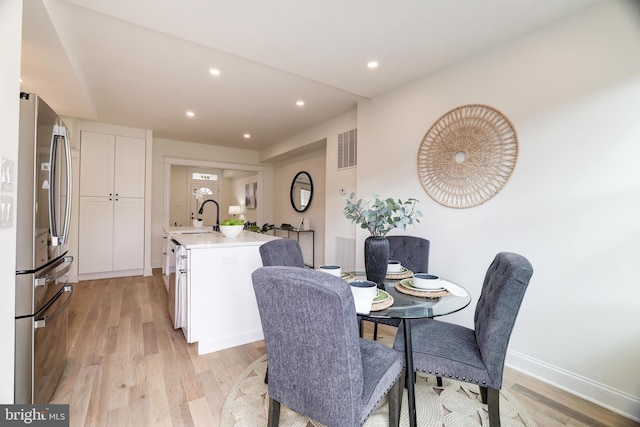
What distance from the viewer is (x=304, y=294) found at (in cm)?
100

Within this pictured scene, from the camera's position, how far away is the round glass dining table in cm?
131

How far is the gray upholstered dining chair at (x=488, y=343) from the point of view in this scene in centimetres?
128

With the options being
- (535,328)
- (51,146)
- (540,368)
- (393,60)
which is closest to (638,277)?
(535,328)

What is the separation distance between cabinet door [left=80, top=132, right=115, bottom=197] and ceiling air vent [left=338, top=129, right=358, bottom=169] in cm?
373

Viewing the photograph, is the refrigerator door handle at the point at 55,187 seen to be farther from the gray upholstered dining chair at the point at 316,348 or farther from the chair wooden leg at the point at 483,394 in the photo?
the chair wooden leg at the point at 483,394

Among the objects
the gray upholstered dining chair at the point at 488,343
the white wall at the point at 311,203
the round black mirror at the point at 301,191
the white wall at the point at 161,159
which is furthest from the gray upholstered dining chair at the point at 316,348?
the white wall at the point at 161,159

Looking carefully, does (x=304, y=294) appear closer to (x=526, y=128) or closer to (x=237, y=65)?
(x=526, y=128)

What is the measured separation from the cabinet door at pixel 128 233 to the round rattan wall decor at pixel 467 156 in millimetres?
4590

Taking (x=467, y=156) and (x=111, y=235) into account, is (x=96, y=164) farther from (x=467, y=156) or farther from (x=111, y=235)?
(x=467, y=156)

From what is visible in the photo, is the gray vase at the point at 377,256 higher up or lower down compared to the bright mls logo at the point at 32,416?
higher up

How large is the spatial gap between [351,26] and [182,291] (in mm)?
2567

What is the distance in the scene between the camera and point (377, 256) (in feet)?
5.52

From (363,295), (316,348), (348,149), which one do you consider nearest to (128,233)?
(348,149)

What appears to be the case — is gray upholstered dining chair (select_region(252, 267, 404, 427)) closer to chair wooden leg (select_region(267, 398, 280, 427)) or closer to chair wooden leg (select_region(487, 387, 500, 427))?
chair wooden leg (select_region(267, 398, 280, 427))
